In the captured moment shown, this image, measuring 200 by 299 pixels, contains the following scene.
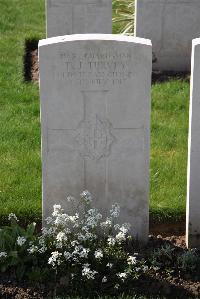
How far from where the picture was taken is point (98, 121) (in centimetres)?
491

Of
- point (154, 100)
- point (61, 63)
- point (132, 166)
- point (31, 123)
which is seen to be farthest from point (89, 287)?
point (154, 100)

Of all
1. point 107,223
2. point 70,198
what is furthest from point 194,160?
point 70,198

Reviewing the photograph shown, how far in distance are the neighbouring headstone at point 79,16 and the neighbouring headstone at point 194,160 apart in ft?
12.8

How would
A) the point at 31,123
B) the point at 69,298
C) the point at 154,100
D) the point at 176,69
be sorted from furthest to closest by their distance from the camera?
the point at 176,69
the point at 154,100
the point at 31,123
the point at 69,298

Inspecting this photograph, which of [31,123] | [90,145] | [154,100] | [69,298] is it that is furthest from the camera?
[154,100]

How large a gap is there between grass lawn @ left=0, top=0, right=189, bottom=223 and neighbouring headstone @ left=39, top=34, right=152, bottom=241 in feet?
2.04

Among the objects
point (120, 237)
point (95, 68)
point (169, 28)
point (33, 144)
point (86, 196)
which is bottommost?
point (120, 237)

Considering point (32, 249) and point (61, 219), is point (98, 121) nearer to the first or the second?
point (61, 219)

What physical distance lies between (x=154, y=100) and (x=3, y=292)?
3.63 m

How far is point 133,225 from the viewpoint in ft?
16.9

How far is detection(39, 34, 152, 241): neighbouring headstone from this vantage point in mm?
4742

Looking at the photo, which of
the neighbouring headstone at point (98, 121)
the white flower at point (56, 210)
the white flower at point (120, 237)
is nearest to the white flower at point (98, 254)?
the white flower at point (120, 237)

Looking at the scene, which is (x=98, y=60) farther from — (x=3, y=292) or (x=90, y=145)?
(x=3, y=292)

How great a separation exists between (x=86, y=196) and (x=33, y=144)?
5.87ft
